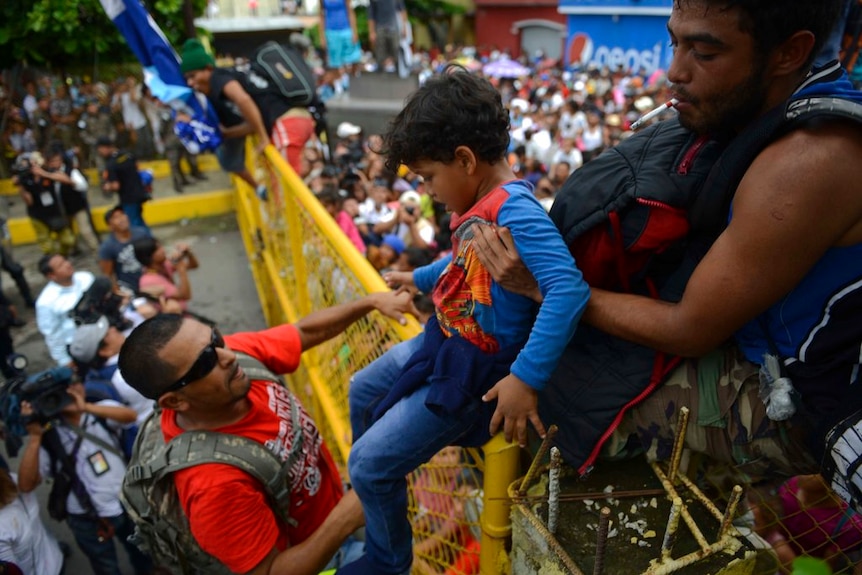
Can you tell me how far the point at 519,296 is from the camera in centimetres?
155

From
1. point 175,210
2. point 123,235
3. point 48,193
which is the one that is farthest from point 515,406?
point 175,210

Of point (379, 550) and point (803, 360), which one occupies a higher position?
point (803, 360)

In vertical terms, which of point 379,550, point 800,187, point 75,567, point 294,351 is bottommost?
point 75,567

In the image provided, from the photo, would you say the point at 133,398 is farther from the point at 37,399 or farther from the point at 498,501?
the point at 498,501

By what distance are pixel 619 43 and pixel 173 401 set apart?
24082 mm

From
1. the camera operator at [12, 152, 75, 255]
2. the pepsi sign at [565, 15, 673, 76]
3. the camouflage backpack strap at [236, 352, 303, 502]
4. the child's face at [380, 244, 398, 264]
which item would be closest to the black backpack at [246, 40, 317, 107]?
the child's face at [380, 244, 398, 264]

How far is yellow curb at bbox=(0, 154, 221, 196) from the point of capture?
12.0 meters

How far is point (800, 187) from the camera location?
1.05 metres

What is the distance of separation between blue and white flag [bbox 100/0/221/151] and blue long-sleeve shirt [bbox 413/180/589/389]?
4.36 m

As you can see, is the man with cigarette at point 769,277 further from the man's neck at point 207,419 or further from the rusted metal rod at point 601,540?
the man's neck at point 207,419

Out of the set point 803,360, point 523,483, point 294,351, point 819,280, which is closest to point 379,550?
point 523,483

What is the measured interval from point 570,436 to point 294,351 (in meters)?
1.71

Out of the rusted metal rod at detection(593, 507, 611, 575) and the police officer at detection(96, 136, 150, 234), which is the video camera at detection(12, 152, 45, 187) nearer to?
the police officer at detection(96, 136, 150, 234)

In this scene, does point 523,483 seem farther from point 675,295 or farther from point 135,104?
point 135,104
